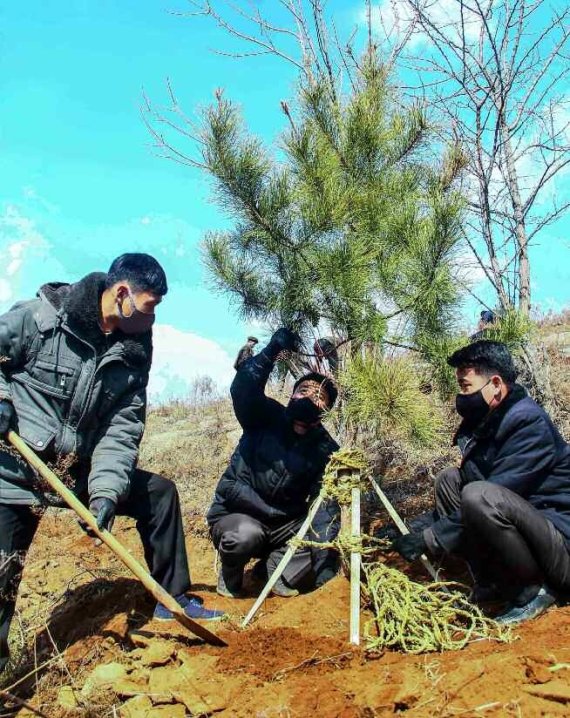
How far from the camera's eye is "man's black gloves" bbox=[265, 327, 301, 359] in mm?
3166

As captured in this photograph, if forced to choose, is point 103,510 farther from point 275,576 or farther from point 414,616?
point 414,616

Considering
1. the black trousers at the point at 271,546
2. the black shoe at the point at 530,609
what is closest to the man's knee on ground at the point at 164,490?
the black trousers at the point at 271,546

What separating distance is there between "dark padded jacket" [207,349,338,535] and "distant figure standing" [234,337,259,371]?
3.6 inches

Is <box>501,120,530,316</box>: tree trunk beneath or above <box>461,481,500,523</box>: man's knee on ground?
above

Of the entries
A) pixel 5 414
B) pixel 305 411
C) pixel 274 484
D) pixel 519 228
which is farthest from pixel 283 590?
pixel 519 228

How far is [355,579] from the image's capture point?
275 cm

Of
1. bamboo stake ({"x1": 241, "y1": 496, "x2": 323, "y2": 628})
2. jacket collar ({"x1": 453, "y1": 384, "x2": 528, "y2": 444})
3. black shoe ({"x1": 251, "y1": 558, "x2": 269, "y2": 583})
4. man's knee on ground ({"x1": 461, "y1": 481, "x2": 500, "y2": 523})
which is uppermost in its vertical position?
jacket collar ({"x1": 453, "y1": 384, "x2": 528, "y2": 444})

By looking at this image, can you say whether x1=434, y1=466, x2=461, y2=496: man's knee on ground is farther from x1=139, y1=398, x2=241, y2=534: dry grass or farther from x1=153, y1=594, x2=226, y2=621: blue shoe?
x1=139, y1=398, x2=241, y2=534: dry grass

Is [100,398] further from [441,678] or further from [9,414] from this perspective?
[441,678]

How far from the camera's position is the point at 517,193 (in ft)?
14.5

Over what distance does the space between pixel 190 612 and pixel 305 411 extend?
3.58ft

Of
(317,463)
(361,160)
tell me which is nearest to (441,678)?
(317,463)

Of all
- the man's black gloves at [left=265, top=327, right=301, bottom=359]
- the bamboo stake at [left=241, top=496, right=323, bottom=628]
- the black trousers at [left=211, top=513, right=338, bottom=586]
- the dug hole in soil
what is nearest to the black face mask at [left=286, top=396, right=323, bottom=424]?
the man's black gloves at [left=265, top=327, right=301, bottom=359]

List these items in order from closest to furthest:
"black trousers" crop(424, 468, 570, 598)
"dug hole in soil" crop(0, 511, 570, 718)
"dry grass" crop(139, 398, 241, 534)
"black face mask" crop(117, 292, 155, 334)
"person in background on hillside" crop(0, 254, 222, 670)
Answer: "dug hole in soil" crop(0, 511, 570, 718), "black trousers" crop(424, 468, 570, 598), "person in background on hillside" crop(0, 254, 222, 670), "black face mask" crop(117, 292, 155, 334), "dry grass" crop(139, 398, 241, 534)
